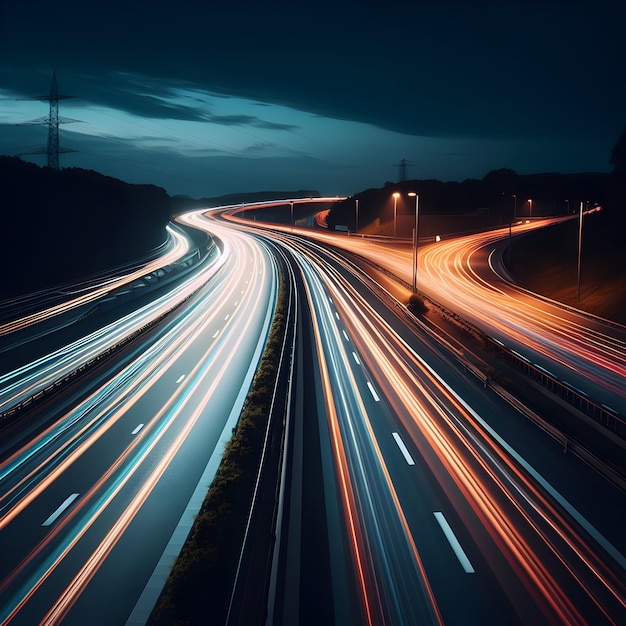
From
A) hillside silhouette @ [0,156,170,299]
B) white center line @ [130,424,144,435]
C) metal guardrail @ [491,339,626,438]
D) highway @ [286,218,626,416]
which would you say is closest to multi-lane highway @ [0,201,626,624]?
white center line @ [130,424,144,435]

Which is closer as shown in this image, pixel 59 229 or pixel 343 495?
pixel 343 495

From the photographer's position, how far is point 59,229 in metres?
73.2

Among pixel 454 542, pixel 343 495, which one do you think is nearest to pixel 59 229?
pixel 343 495

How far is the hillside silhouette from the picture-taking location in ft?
202

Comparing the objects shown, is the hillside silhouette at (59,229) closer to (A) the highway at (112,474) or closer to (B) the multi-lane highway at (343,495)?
(A) the highway at (112,474)

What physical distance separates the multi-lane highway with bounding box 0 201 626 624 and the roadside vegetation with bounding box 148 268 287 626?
0.94 m

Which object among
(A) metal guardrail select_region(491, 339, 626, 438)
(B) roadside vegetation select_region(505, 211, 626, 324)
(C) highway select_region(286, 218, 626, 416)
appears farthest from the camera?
(B) roadside vegetation select_region(505, 211, 626, 324)

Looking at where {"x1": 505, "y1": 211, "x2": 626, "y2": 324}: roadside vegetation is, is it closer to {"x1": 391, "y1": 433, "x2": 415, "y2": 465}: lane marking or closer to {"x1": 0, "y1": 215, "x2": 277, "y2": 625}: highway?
{"x1": 391, "y1": 433, "x2": 415, "y2": 465}: lane marking

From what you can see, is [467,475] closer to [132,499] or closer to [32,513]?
[132,499]

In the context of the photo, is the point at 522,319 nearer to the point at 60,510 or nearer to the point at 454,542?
the point at 454,542

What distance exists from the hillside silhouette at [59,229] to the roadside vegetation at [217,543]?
44243 mm

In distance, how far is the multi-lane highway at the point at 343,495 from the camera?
11.4 m

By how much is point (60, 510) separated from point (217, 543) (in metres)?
5.46

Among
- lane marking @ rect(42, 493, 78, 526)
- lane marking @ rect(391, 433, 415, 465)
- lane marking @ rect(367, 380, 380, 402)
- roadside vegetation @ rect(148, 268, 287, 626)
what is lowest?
lane marking @ rect(42, 493, 78, 526)
